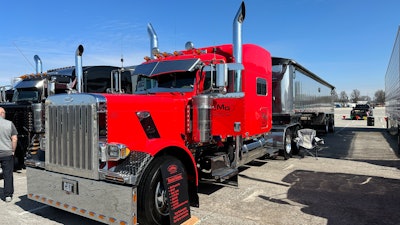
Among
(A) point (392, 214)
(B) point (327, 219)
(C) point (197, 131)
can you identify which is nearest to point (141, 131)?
(C) point (197, 131)

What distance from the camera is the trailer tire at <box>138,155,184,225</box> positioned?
149 inches

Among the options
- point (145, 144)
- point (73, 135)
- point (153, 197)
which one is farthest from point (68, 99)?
point (153, 197)

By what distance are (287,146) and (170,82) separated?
5.93 m

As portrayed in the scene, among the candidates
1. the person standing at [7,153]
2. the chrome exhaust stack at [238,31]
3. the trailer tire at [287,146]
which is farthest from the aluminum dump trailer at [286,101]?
the person standing at [7,153]

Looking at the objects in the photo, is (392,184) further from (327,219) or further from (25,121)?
(25,121)

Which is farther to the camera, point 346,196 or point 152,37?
point 152,37

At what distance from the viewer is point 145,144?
416cm

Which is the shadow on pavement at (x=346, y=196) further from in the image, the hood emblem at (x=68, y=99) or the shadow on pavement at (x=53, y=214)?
the hood emblem at (x=68, y=99)

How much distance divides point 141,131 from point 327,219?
3.12m

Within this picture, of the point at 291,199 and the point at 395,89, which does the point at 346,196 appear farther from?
the point at 395,89

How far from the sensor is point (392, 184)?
6.74 metres

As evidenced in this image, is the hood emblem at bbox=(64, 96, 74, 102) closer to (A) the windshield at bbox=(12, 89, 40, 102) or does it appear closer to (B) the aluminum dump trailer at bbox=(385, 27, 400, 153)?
(A) the windshield at bbox=(12, 89, 40, 102)

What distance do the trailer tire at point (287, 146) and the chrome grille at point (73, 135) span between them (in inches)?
284

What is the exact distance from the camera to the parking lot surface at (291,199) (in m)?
4.70
